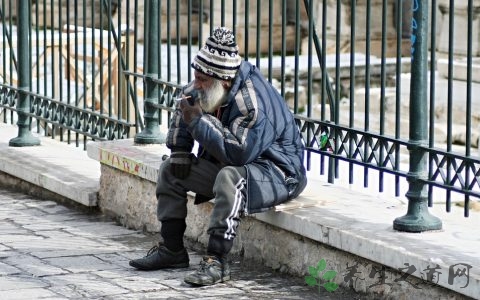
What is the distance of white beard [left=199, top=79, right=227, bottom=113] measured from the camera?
6.73 m

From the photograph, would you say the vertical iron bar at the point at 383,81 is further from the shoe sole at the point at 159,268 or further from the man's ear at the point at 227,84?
the shoe sole at the point at 159,268

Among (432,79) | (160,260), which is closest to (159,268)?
(160,260)

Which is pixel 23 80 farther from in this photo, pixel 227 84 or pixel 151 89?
pixel 227 84

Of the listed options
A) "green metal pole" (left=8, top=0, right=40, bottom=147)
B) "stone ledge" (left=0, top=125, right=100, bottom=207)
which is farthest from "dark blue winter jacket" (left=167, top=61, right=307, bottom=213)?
"green metal pole" (left=8, top=0, right=40, bottom=147)

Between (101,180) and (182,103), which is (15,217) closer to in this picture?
(101,180)

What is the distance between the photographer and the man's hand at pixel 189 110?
21.9ft

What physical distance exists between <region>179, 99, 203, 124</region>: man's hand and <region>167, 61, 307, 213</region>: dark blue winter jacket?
28 millimetres

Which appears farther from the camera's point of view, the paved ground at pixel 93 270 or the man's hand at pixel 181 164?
the man's hand at pixel 181 164

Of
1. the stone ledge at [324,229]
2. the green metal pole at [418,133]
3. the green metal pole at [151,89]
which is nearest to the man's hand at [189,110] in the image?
the stone ledge at [324,229]

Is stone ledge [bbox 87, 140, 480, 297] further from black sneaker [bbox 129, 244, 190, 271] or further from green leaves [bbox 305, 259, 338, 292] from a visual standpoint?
black sneaker [bbox 129, 244, 190, 271]

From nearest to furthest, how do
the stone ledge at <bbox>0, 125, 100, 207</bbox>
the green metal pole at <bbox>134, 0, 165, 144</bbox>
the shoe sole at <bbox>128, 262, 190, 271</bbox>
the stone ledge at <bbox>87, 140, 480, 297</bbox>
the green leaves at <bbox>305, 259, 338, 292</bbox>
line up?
the stone ledge at <bbox>87, 140, 480, 297</bbox> < the green leaves at <bbox>305, 259, 338, 292</bbox> < the shoe sole at <bbox>128, 262, 190, 271</bbox> < the green metal pole at <bbox>134, 0, 165, 144</bbox> < the stone ledge at <bbox>0, 125, 100, 207</bbox>

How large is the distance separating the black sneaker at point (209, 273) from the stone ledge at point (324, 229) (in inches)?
13.8

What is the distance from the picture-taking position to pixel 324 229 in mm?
6457

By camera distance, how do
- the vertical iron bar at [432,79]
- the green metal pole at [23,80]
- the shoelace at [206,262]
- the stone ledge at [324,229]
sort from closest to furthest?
the stone ledge at [324,229] → the vertical iron bar at [432,79] → the shoelace at [206,262] → the green metal pole at [23,80]
